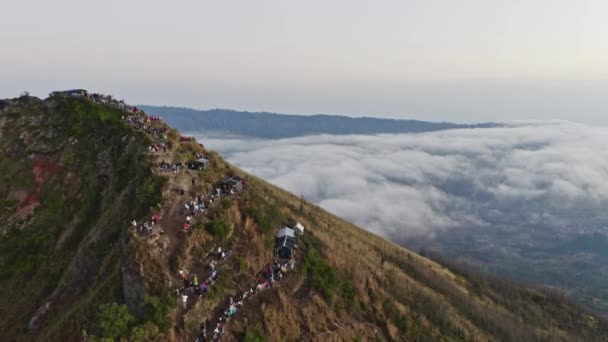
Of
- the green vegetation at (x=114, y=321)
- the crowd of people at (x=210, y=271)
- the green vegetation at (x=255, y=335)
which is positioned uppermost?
the crowd of people at (x=210, y=271)

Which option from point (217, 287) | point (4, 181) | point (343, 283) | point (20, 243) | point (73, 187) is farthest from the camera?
point (4, 181)

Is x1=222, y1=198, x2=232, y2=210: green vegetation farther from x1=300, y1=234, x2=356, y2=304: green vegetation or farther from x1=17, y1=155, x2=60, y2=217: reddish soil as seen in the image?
x1=17, y1=155, x2=60, y2=217: reddish soil

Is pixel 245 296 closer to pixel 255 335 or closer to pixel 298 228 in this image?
pixel 255 335

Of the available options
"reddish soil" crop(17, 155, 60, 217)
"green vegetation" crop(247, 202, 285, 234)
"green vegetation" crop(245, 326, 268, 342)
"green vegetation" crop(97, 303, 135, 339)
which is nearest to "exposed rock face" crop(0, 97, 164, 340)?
"reddish soil" crop(17, 155, 60, 217)

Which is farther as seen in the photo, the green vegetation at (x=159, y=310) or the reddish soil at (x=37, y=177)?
the reddish soil at (x=37, y=177)

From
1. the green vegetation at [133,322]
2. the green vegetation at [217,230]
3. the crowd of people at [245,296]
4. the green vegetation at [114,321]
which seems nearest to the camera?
the green vegetation at [133,322]

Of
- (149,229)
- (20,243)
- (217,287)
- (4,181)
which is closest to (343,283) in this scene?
(217,287)

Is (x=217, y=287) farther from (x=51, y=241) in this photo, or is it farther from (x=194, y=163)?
(x=51, y=241)

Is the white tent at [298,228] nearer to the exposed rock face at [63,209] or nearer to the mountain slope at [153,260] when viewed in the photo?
the mountain slope at [153,260]

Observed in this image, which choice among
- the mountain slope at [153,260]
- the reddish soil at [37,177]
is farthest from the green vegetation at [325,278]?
the reddish soil at [37,177]
